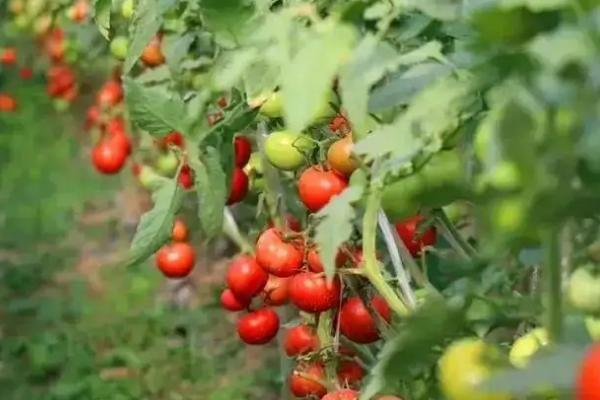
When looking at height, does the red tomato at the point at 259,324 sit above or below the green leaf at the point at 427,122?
below

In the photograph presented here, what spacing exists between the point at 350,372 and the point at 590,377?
38.5 inches

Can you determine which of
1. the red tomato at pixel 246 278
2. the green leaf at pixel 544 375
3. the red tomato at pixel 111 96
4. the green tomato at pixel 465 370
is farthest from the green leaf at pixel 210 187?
the red tomato at pixel 111 96

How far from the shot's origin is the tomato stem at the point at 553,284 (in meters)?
0.66

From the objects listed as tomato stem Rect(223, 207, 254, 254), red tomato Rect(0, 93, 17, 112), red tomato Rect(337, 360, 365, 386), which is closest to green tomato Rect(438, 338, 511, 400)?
red tomato Rect(337, 360, 365, 386)

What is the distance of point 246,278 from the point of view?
1.50 m

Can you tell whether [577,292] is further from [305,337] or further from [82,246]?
[82,246]

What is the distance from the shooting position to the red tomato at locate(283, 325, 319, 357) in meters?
1.51

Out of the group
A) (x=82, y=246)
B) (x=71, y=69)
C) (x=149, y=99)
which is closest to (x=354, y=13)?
(x=149, y=99)

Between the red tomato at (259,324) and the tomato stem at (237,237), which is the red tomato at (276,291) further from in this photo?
the tomato stem at (237,237)

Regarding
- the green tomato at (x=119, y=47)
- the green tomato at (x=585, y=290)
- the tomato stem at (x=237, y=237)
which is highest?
the green tomato at (x=585, y=290)

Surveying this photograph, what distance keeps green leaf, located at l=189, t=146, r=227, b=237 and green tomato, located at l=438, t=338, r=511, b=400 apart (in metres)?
0.55

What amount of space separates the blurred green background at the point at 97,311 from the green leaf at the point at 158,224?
179cm

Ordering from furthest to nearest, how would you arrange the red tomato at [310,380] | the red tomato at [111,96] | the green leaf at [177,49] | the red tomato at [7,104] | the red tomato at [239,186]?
the red tomato at [7,104], the red tomato at [111,96], the green leaf at [177,49], the red tomato at [239,186], the red tomato at [310,380]

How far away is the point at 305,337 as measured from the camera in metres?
1.54
